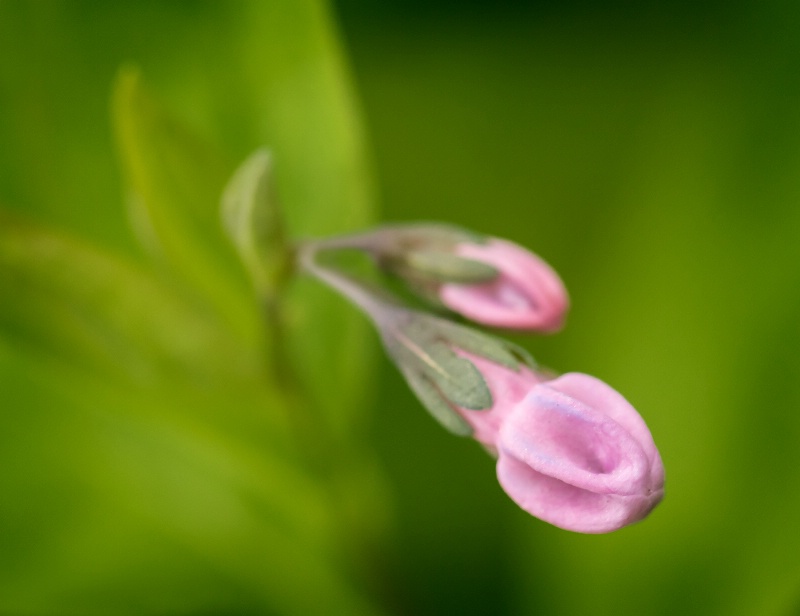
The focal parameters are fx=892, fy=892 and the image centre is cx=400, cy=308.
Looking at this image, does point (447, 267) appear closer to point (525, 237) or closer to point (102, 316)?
point (102, 316)

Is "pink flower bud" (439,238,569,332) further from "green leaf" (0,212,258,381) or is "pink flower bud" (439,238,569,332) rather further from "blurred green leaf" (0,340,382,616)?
"blurred green leaf" (0,340,382,616)

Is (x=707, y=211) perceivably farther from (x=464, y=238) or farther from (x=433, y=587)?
(x=433, y=587)

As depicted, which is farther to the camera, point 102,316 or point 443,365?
point 102,316

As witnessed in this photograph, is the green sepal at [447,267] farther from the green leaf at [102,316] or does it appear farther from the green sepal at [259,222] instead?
the green leaf at [102,316]

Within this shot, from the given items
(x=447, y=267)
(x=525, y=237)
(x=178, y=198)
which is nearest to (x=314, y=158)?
(x=178, y=198)

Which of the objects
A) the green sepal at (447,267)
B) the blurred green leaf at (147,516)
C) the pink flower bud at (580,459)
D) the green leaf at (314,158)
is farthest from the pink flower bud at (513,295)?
the blurred green leaf at (147,516)

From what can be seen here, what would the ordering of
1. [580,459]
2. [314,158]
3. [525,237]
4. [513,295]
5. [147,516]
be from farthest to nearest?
[525,237] < [147,516] < [314,158] < [513,295] < [580,459]
